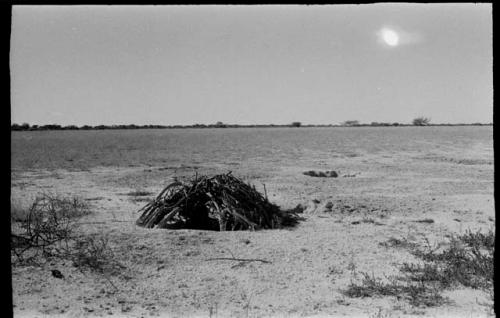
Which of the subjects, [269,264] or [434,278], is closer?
[434,278]

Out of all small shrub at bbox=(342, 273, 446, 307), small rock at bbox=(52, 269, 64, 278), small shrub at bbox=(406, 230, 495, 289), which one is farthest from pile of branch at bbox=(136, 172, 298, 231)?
small shrub at bbox=(342, 273, 446, 307)

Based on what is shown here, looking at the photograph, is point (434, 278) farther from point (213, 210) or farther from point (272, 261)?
point (213, 210)

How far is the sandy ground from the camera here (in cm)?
381

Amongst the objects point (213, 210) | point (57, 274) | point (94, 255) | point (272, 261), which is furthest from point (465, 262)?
point (57, 274)

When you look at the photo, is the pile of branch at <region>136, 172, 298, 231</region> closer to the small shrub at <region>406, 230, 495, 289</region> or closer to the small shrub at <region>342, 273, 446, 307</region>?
the small shrub at <region>406, 230, 495, 289</region>

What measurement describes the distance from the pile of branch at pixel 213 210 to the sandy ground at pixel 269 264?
282mm

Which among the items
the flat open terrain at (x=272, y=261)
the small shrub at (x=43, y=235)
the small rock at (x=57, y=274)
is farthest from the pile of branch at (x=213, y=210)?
the small rock at (x=57, y=274)

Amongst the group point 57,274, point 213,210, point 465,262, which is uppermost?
point 213,210

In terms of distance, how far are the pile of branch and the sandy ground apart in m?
0.28

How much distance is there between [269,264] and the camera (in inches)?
191

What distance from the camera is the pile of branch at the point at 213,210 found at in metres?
6.23

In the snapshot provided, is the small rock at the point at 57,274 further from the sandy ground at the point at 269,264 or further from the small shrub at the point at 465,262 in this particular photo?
the small shrub at the point at 465,262

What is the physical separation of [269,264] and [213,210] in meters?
1.72

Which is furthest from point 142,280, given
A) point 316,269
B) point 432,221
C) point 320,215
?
point 432,221
